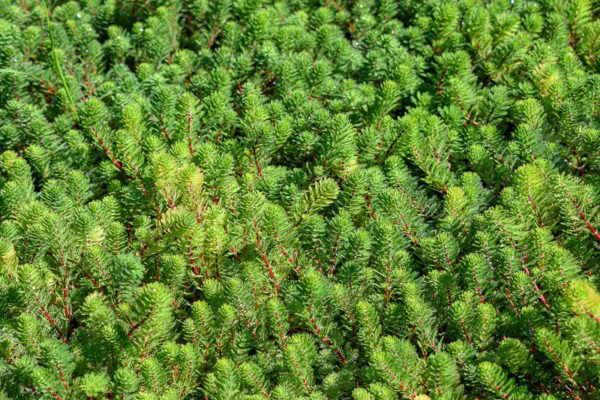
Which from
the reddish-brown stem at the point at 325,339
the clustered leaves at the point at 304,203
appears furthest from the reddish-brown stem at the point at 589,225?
the reddish-brown stem at the point at 325,339

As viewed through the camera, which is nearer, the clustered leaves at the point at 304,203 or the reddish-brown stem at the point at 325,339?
the clustered leaves at the point at 304,203

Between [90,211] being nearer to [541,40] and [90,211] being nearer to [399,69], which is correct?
[399,69]

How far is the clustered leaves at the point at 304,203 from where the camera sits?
82.6 inches

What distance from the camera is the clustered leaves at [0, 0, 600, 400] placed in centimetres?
210

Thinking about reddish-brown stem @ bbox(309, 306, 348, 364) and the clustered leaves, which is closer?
the clustered leaves

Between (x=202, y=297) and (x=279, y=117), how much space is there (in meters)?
0.76

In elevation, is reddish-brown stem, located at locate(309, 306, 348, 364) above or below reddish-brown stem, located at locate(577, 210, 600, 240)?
below

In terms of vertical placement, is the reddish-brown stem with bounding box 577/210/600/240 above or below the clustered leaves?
above

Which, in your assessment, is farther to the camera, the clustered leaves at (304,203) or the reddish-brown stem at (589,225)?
the reddish-brown stem at (589,225)

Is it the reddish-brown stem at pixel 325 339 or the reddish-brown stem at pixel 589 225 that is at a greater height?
the reddish-brown stem at pixel 589 225

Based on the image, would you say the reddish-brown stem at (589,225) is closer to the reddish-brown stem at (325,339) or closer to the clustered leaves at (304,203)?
the clustered leaves at (304,203)

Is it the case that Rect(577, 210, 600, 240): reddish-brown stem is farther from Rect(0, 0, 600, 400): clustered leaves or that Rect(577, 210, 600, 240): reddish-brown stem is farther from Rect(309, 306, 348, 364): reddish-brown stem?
Rect(309, 306, 348, 364): reddish-brown stem

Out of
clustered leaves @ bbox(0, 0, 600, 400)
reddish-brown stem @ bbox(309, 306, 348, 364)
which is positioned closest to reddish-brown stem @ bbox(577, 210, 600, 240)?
clustered leaves @ bbox(0, 0, 600, 400)

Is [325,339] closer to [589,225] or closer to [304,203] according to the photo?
[304,203]
